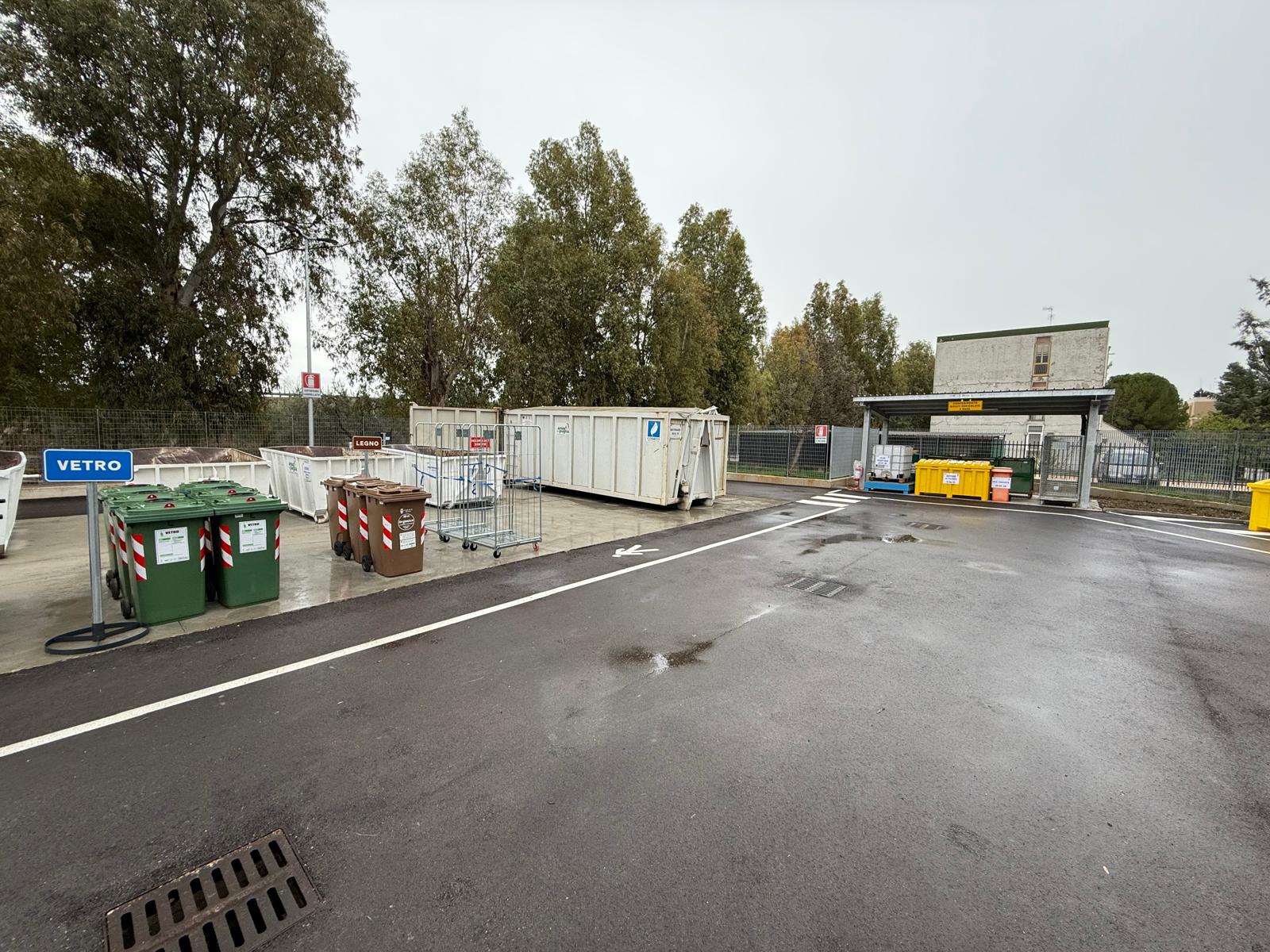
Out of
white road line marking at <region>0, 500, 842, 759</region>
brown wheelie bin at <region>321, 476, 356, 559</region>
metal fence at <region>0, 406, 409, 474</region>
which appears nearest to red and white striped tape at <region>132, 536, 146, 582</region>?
white road line marking at <region>0, 500, 842, 759</region>

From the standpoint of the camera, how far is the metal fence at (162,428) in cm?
1353

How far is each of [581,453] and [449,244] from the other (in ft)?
42.7

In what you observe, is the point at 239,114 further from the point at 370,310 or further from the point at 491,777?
the point at 491,777

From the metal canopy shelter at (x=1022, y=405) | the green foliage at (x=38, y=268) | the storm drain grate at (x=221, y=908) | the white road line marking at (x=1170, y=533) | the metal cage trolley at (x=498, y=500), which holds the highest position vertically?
the green foliage at (x=38, y=268)

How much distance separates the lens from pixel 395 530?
7098mm

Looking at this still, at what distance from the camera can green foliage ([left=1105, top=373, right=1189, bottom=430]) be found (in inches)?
1960

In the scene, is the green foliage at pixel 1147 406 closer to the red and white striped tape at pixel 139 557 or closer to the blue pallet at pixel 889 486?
the blue pallet at pixel 889 486

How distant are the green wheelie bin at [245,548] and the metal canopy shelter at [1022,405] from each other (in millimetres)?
18209

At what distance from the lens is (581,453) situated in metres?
15.1

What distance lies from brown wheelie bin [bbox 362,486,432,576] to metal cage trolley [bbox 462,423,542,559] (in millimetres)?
1255

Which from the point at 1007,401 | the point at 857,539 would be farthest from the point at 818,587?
the point at 1007,401

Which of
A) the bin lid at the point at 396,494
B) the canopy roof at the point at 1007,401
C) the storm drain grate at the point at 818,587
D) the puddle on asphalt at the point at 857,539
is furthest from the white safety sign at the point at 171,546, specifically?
the canopy roof at the point at 1007,401

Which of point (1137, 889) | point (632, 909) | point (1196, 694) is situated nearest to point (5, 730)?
point (632, 909)

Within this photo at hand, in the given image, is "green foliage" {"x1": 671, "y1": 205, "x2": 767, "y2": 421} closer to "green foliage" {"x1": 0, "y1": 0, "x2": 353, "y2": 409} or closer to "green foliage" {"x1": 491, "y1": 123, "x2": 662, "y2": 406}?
"green foliage" {"x1": 491, "y1": 123, "x2": 662, "y2": 406}
